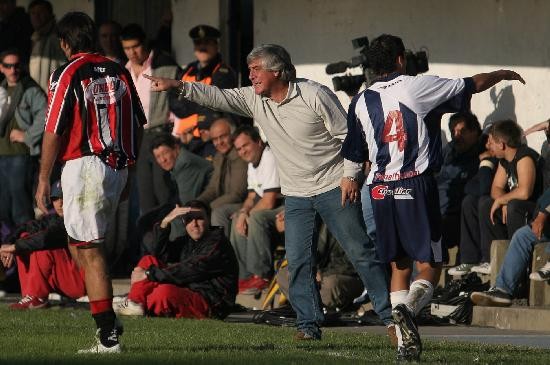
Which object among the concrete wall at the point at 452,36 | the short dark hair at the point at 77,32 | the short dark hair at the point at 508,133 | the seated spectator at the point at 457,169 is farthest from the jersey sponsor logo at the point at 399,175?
the concrete wall at the point at 452,36

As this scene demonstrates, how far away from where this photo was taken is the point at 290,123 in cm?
1095

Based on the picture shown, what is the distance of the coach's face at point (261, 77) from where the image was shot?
10922mm

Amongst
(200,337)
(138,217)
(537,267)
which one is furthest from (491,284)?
(138,217)

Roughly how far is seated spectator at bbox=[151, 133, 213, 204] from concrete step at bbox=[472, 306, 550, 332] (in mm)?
4589

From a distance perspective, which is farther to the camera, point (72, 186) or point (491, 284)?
point (491, 284)

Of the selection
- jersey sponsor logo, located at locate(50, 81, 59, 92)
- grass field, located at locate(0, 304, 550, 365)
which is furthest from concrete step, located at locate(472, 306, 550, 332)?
jersey sponsor logo, located at locate(50, 81, 59, 92)

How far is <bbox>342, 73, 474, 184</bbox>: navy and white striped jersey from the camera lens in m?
9.57

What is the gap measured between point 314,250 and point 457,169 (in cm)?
440

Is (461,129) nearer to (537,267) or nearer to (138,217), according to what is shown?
(537,267)

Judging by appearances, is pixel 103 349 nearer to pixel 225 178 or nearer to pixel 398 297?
pixel 398 297

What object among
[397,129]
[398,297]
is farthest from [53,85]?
[398,297]

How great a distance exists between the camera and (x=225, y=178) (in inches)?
671

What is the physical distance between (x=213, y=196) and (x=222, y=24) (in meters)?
2.72

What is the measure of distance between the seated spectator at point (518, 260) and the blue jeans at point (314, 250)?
2.61 m
